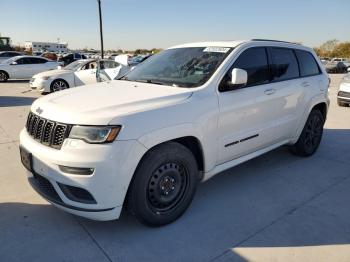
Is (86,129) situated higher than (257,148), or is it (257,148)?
(86,129)

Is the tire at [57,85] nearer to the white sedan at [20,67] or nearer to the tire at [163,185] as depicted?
the white sedan at [20,67]

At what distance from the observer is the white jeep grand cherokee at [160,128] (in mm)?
2795

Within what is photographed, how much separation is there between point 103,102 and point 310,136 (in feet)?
12.1

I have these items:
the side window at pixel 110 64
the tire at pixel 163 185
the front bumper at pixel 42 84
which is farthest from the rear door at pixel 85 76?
the tire at pixel 163 185

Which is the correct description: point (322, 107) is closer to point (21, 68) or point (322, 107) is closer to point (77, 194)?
point (77, 194)

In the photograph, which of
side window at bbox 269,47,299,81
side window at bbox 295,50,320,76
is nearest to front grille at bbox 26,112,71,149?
side window at bbox 269,47,299,81

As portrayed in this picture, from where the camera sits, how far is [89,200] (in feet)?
9.40

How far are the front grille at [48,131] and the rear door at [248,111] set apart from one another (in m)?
1.58

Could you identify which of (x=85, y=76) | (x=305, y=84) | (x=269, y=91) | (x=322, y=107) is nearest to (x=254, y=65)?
(x=269, y=91)

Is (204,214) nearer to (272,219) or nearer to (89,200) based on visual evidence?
(272,219)

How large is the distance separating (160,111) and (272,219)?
1.66 metres

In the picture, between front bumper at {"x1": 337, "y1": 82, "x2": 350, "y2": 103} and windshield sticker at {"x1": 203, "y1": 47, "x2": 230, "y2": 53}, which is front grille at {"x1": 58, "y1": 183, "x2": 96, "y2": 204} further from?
front bumper at {"x1": 337, "y1": 82, "x2": 350, "y2": 103}

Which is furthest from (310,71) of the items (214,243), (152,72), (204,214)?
(214,243)

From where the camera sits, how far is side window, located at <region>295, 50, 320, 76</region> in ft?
16.8
